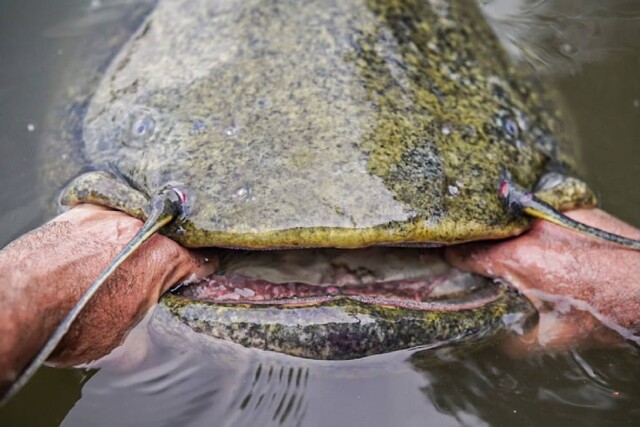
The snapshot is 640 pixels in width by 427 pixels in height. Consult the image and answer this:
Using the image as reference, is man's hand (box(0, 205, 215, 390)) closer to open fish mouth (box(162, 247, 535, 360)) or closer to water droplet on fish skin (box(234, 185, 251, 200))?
open fish mouth (box(162, 247, 535, 360))

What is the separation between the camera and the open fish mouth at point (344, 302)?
228 centimetres

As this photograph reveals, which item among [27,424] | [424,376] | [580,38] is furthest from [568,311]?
[580,38]

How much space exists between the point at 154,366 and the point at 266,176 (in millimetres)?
677

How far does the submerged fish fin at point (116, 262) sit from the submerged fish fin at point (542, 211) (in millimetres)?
1030

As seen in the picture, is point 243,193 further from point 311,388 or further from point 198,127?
point 311,388

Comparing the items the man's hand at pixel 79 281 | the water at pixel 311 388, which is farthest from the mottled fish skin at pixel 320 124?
the water at pixel 311 388

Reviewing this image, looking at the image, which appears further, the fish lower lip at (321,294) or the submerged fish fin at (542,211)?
the submerged fish fin at (542,211)

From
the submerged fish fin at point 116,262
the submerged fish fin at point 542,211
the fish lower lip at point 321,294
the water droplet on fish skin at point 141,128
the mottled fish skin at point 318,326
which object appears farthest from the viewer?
the water droplet on fish skin at point 141,128

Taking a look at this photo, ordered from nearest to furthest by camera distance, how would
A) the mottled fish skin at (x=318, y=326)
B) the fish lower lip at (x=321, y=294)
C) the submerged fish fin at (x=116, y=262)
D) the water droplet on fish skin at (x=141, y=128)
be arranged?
the submerged fish fin at (x=116, y=262) < the mottled fish skin at (x=318, y=326) < the fish lower lip at (x=321, y=294) < the water droplet on fish skin at (x=141, y=128)

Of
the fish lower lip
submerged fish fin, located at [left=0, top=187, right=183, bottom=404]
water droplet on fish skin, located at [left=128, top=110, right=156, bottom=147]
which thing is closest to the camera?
submerged fish fin, located at [left=0, top=187, right=183, bottom=404]

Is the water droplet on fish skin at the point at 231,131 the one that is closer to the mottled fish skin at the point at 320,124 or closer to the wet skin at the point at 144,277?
the mottled fish skin at the point at 320,124

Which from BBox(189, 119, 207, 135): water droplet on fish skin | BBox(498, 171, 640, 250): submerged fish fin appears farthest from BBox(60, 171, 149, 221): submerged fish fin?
BBox(498, 171, 640, 250): submerged fish fin

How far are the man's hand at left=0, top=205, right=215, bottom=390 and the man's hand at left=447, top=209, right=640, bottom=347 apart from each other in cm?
96

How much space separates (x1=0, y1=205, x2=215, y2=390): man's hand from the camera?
1.95 metres
